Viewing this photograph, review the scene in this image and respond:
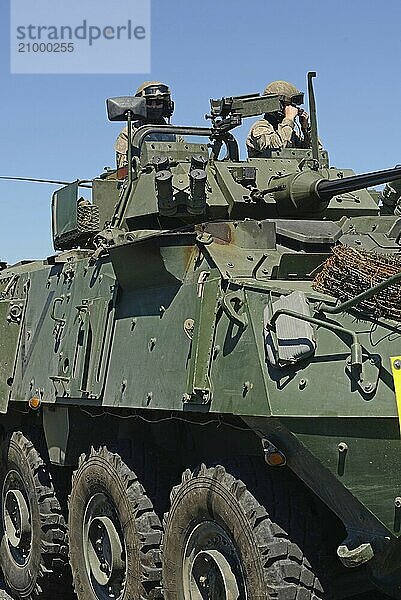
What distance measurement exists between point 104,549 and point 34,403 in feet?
4.91

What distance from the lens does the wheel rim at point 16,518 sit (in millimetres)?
9531

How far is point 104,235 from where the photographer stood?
26.5 ft

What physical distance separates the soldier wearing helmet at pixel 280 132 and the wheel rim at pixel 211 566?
15.0ft

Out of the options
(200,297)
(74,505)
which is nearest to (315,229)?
(200,297)

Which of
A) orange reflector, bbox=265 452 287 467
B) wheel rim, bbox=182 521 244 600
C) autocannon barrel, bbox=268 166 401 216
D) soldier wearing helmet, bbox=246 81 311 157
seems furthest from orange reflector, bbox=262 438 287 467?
soldier wearing helmet, bbox=246 81 311 157

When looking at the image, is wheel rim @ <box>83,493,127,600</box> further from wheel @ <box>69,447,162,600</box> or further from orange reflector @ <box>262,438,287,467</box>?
orange reflector @ <box>262,438,287,467</box>

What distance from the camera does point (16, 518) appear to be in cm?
985

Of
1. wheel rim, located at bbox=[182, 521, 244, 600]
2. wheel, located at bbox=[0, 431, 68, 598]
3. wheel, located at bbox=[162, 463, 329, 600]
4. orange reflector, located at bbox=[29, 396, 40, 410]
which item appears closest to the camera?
wheel, located at bbox=[162, 463, 329, 600]

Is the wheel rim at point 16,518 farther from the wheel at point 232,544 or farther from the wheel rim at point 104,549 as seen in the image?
the wheel at point 232,544

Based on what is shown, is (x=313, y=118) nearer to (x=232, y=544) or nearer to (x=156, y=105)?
(x=156, y=105)

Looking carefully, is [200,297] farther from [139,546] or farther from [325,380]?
[139,546]

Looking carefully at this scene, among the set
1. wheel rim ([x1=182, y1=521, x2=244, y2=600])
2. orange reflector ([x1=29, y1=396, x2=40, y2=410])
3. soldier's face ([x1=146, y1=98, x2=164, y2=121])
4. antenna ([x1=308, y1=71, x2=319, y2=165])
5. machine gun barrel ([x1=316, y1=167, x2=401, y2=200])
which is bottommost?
wheel rim ([x1=182, y1=521, x2=244, y2=600])

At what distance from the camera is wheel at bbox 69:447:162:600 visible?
23.8 feet

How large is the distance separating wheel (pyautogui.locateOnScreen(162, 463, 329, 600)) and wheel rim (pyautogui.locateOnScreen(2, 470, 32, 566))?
293cm
